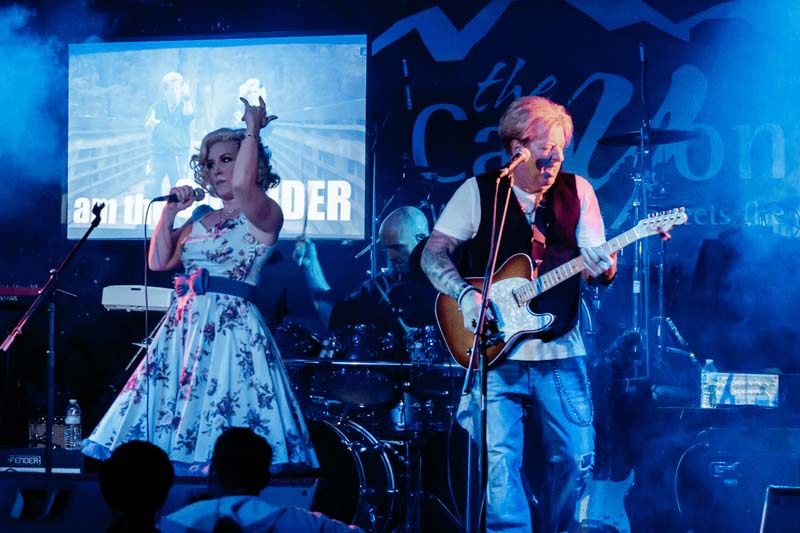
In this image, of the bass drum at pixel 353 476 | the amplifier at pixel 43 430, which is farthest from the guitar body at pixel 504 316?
the amplifier at pixel 43 430

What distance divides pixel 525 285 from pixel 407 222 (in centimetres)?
279

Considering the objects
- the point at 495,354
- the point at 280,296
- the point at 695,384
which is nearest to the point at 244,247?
the point at 495,354

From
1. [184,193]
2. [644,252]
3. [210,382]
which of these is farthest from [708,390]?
[184,193]

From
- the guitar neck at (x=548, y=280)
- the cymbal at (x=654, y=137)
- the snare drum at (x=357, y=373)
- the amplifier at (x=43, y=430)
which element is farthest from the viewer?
the amplifier at (x=43, y=430)

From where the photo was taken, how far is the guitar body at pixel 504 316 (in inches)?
188

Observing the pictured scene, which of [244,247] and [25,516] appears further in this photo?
[244,247]

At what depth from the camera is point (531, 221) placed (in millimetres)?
5008

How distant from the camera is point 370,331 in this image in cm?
671

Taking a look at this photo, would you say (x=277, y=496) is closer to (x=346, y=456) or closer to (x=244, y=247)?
(x=244, y=247)

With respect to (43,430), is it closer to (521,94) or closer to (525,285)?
(521,94)

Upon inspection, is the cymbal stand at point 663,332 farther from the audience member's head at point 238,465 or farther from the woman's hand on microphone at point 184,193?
the audience member's head at point 238,465

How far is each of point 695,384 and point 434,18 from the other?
3.66 m

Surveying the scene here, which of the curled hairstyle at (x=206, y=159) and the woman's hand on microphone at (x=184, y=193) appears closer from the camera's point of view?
the woman's hand on microphone at (x=184, y=193)

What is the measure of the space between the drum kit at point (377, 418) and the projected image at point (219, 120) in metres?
1.60
